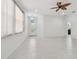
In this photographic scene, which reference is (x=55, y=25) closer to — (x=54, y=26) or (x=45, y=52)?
(x=54, y=26)

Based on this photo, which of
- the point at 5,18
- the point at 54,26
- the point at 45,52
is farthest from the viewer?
the point at 54,26

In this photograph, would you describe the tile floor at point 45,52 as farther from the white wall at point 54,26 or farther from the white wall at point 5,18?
the white wall at point 54,26

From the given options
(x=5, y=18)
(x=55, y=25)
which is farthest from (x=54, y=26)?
(x=5, y=18)

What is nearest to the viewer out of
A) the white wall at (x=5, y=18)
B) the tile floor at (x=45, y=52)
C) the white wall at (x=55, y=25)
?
the white wall at (x=5, y=18)

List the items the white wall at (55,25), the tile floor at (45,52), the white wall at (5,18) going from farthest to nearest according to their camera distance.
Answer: the white wall at (55,25), the tile floor at (45,52), the white wall at (5,18)

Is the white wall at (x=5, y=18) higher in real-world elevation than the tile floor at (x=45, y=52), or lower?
higher

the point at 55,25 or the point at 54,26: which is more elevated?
the point at 55,25

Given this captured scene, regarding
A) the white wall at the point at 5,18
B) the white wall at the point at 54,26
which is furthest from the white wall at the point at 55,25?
the white wall at the point at 5,18

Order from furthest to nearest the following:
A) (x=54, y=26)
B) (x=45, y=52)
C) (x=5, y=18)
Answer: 1. (x=54, y=26)
2. (x=45, y=52)
3. (x=5, y=18)

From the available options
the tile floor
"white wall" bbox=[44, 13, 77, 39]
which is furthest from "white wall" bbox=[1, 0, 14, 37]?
"white wall" bbox=[44, 13, 77, 39]

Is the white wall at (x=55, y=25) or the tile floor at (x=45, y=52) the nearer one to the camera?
the tile floor at (x=45, y=52)

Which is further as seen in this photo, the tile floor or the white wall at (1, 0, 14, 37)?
the tile floor

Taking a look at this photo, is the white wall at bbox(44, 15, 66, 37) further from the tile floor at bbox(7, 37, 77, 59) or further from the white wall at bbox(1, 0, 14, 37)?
the white wall at bbox(1, 0, 14, 37)

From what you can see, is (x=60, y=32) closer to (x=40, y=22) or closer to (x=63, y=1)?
(x=40, y=22)
